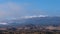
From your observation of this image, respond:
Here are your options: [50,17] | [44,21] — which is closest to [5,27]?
[44,21]

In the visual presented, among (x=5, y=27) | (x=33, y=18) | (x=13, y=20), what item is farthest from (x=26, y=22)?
(x=5, y=27)

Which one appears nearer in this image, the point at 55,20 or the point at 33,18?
the point at 55,20

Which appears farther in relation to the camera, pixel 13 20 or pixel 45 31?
pixel 13 20

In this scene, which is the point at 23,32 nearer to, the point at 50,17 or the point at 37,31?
the point at 37,31

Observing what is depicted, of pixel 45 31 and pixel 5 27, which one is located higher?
pixel 5 27

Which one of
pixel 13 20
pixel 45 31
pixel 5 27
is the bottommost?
pixel 45 31

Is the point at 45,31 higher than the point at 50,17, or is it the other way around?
the point at 50,17

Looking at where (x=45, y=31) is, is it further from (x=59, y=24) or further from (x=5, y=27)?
(x=5, y=27)

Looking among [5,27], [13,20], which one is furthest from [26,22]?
[5,27]
